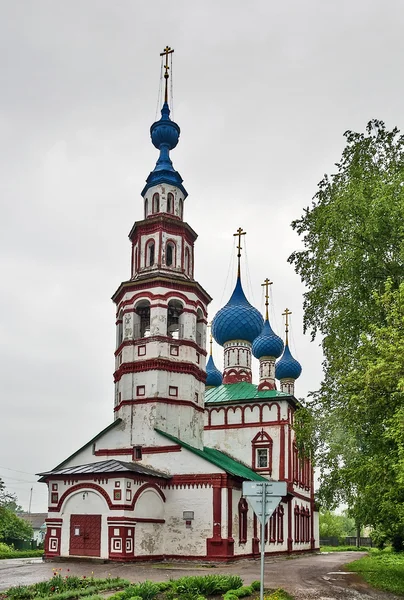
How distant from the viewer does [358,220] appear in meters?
19.7

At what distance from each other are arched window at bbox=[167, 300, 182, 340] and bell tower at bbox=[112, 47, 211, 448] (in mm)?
35

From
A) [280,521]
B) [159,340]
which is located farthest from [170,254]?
[280,521]

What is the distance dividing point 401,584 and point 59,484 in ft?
43.5

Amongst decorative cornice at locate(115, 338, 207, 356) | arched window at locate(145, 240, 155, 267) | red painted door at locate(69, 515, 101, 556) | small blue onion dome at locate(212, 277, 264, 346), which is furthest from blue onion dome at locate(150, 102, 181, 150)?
red painted door at locate(69, 515, 101, 556)

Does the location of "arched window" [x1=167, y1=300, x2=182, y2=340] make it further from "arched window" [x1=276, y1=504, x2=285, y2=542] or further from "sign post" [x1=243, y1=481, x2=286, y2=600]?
"sign post" [x1=243, y1=481, x2=286, y2=600]

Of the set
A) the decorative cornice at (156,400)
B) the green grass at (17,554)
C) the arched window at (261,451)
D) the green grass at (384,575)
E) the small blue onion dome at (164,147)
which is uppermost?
the small blue onion dome at (164,147)

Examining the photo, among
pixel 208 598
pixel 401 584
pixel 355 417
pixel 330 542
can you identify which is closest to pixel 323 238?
pixel 355 417

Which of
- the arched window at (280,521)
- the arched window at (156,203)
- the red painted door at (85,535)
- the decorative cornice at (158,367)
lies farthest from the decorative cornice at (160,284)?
the arched window at (280,521)

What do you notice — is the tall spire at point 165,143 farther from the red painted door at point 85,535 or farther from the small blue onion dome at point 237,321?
the red painted door at point 85,535

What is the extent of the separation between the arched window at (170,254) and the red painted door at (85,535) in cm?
1136

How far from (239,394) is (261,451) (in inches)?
147

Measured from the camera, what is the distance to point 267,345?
135 feet

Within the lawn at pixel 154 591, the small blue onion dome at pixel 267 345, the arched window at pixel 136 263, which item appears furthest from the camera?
the small blue onion dome at pixel 267 345

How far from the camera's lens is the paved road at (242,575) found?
15.1m
